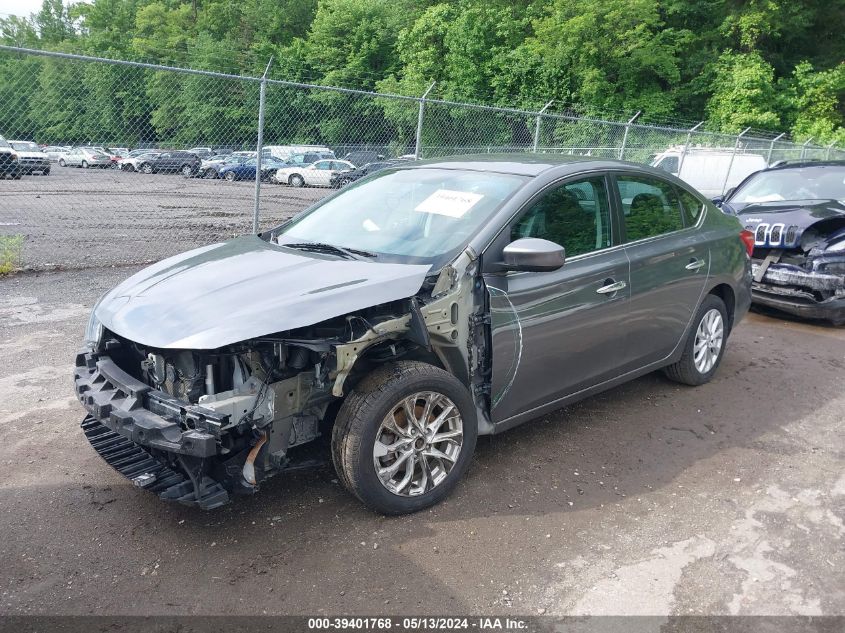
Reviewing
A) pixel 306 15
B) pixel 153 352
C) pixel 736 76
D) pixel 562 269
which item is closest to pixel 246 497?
pixel 153 352

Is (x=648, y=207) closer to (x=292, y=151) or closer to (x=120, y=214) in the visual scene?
(x=292, y=151)

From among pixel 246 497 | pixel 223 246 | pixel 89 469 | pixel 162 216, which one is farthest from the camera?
pixel 162 216

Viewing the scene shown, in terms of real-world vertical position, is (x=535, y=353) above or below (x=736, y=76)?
below

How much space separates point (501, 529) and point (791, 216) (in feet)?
18.7

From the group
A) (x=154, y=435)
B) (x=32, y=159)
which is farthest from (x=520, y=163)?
(x=32, y=159)

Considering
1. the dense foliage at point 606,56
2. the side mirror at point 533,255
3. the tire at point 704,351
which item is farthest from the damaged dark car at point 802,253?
the dense foliage at point 606,56

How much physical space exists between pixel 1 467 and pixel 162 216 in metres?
12.1

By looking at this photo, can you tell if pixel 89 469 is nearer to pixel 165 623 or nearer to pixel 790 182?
pixel 165 623

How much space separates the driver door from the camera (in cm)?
344

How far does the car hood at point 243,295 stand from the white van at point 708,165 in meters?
12.7

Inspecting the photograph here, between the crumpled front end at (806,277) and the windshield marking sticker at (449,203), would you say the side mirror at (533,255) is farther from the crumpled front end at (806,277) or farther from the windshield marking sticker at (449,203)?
the crumpled front end at (806,277)

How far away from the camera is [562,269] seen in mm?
3717

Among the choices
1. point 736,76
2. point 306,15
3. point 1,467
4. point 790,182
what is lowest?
point 1,467

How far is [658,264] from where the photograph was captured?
4297mm
